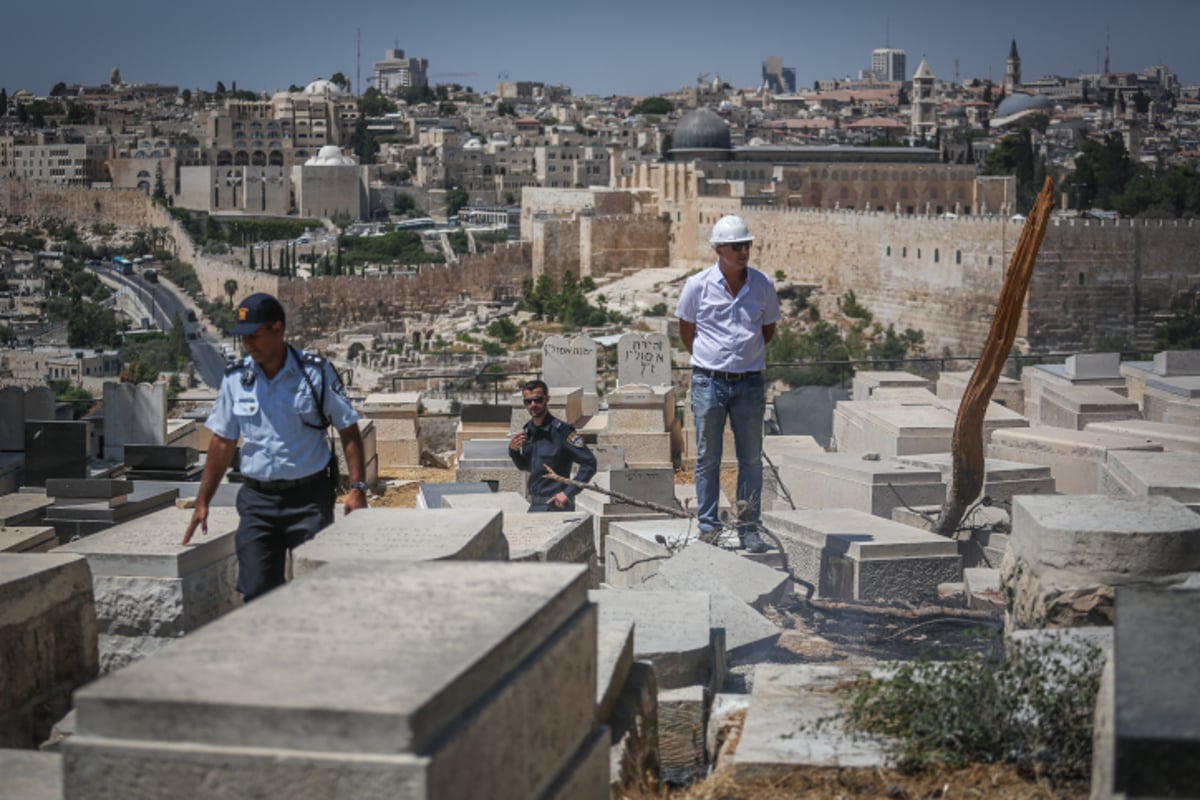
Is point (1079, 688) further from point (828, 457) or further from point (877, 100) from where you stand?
point (877, 100)

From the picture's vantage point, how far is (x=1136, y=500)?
3588mm

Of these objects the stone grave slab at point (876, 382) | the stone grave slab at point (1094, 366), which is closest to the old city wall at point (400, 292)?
the stone grave slab at point (876, 382)

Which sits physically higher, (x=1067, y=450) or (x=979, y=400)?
(x=979, y=400)

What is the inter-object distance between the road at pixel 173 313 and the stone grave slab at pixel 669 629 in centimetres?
2532

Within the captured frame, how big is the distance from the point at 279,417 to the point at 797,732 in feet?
4.59

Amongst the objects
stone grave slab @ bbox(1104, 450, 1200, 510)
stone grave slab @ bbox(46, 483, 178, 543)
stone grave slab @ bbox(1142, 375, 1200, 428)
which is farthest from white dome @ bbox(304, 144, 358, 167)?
stone grave slab @ bbox(1104, 450, 1200, 510)

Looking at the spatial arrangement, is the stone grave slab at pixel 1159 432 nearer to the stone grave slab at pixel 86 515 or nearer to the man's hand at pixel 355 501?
the man's hand at pixel 355 501

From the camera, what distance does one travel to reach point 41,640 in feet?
10.6

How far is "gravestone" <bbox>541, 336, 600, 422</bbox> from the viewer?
9602 millimetres

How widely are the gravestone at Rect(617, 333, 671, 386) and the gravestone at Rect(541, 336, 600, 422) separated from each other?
0.18 meters

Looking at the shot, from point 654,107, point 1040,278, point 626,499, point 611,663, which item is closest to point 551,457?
point 626,499

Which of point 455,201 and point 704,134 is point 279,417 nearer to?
point 704,134

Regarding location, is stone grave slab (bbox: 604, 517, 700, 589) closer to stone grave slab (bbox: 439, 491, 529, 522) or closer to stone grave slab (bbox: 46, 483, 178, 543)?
stone grave slab (bbox: 439, 491, 529, 522)

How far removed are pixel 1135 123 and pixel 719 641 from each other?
80.1 metres
